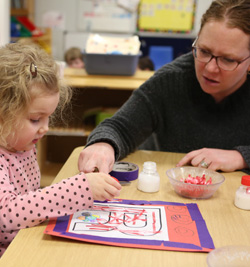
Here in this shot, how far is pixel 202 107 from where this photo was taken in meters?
1.50

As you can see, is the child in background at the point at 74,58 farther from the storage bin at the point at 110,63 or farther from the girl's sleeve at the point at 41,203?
the girl's sleeve at the point at 41,203

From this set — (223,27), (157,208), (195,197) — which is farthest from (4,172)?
(223,27)

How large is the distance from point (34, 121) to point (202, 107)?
0.76m

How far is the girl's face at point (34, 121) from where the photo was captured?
36.9 inches

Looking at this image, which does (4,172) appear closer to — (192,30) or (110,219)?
(110,219)

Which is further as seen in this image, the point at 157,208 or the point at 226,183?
the point at 226,183

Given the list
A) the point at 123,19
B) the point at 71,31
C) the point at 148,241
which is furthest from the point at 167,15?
the point at 148,241

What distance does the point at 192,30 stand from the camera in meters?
5.17

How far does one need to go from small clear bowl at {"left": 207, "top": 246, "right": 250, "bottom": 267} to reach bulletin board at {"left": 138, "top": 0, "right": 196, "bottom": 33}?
4701mm

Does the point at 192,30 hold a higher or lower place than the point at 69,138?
higher

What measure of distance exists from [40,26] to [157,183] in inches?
178

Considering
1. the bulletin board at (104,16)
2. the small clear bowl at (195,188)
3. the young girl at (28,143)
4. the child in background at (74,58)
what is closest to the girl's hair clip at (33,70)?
the young girl at (28,143)

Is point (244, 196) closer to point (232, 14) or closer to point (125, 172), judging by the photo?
point (125, 172)

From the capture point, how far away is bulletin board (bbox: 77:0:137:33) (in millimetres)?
5133
